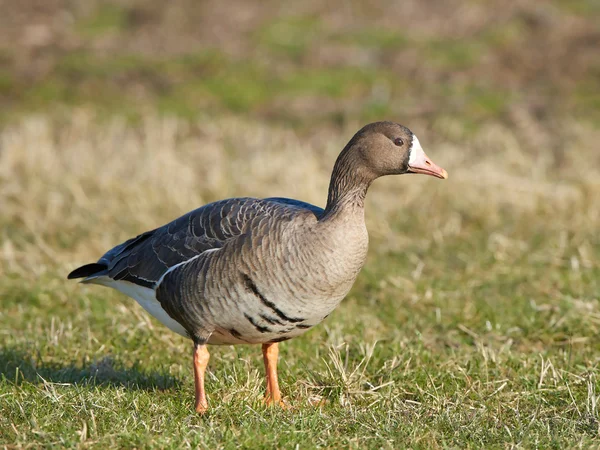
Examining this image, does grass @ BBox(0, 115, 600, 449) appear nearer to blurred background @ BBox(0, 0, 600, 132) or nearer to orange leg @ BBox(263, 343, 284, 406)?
orange leg @ BBox(263, 343, 284, 406)

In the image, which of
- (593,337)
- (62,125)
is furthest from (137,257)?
(62,125)

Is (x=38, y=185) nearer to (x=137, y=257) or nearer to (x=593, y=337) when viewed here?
(x=137, y=257)

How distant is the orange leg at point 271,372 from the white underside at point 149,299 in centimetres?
53

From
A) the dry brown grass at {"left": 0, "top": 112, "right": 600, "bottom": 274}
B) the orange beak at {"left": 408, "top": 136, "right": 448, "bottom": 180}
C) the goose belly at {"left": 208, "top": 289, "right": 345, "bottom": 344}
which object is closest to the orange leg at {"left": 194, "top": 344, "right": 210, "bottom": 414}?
the goose belly at {"left": 208, "top": 289, "right": 345, "bottom": 344}

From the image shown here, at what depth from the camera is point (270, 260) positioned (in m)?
4.91

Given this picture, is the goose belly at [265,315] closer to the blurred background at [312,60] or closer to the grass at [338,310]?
the grass at [338,310]

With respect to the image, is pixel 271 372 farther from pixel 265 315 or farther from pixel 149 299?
pixel 149 299

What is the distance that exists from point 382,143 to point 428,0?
54.4 ft

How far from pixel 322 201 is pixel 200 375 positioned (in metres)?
5.09

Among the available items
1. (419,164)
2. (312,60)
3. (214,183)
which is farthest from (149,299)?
(312,60)

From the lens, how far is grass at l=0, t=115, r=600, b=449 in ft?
15.5

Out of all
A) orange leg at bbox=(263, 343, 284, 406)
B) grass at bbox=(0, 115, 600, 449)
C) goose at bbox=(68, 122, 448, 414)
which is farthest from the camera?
orange leg at bbox=(263, 343, 284, 406)

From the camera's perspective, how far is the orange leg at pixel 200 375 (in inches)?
197

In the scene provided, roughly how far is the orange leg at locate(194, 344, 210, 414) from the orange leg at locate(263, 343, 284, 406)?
17.6 inches
